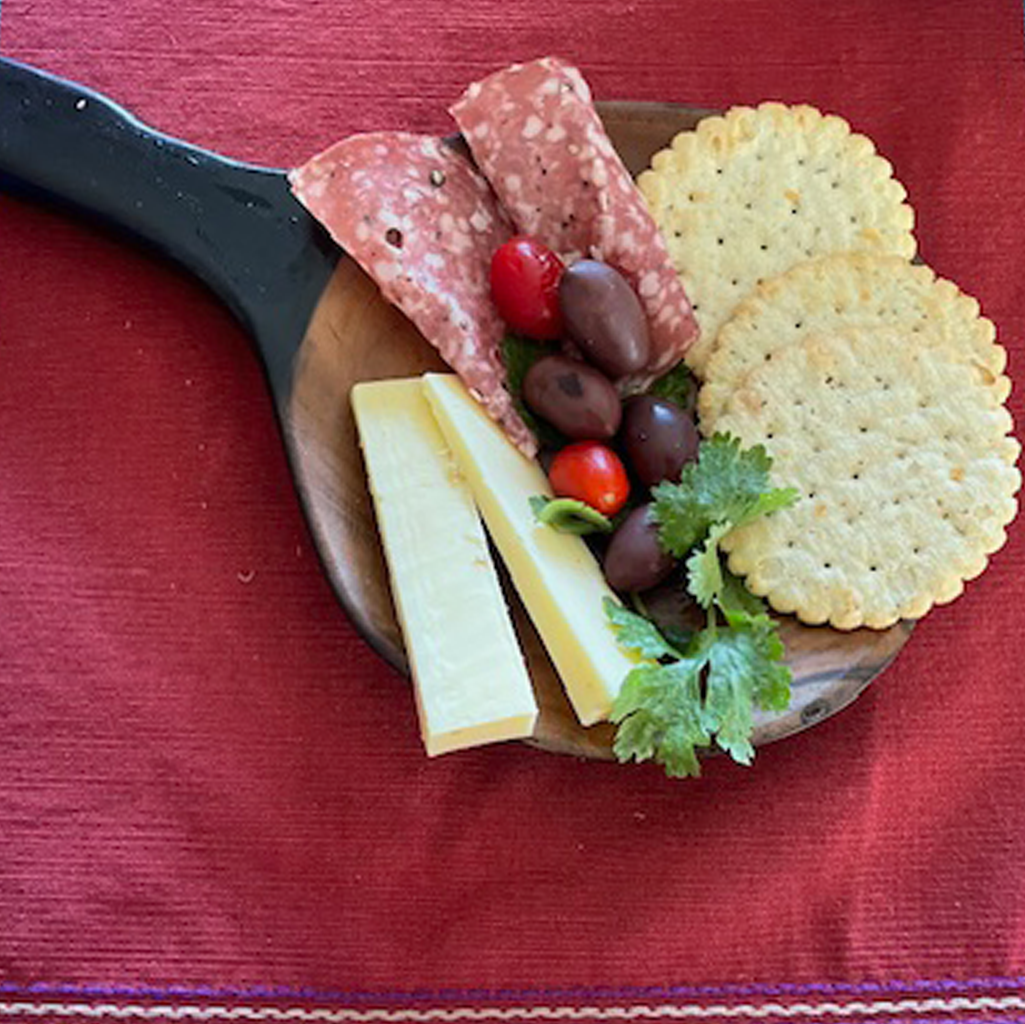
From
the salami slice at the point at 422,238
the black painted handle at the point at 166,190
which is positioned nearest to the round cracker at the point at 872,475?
the salami slice at the point at 422,238

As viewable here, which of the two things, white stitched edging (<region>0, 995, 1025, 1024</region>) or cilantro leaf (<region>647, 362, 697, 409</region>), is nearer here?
white stitched edging (<region>0, 995, 1025, 1024</region>)

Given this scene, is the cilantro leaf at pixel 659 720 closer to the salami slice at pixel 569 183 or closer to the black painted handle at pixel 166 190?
the salami slice at pixel 569 183

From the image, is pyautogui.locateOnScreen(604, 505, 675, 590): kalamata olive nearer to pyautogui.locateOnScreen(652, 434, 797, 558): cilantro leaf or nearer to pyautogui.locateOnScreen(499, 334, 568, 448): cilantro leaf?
pyautogui.locateOnScreen(652, 434, 797, 558): cilantro leaf

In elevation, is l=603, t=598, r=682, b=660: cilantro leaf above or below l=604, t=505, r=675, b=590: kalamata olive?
below

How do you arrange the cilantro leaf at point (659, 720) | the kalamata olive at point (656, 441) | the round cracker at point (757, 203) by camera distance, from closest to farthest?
the cilantro leaf at point (659, 720), the kalamata olive at point (656, 441), the round cracker at point (757, 203)

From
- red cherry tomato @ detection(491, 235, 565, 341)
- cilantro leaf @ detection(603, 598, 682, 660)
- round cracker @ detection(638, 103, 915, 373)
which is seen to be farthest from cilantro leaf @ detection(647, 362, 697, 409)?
cilantro leaf @ detection(603, 598, 682, 660)

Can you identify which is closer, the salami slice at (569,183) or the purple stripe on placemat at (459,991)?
the purple stripe on placemat at (459,991)
